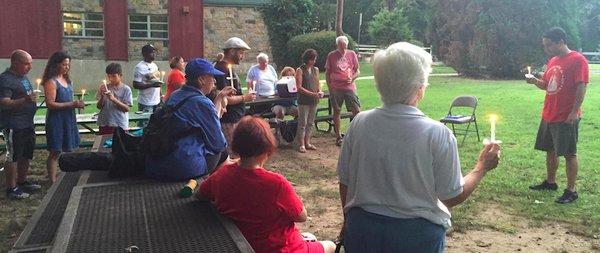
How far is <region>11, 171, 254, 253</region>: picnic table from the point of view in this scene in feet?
9.09

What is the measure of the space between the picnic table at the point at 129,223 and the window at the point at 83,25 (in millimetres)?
21171

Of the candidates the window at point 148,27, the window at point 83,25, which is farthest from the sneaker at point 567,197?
the window at point 83,25

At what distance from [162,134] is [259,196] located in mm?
1314

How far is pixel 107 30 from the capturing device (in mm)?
23484

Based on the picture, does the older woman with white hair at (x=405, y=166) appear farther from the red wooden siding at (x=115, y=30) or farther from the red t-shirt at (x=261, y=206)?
the red wooden siding at (x=115, y=30)

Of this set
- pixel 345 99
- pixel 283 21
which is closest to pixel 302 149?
pixel 345 99

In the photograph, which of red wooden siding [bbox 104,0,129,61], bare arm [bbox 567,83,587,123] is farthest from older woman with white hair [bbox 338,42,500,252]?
red wooden siding [bbox 104,0,129,61]

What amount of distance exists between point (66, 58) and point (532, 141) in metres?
7.76

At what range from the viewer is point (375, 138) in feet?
8.02

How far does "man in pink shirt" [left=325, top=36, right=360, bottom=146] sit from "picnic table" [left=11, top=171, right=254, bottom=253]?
18.2 ft

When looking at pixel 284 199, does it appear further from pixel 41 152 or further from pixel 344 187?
pixel 41 152

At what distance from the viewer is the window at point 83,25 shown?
23.3 meters

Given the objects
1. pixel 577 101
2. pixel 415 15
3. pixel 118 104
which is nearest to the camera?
pixel 577 101

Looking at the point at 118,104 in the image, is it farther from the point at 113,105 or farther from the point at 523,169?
the point at 523,169
